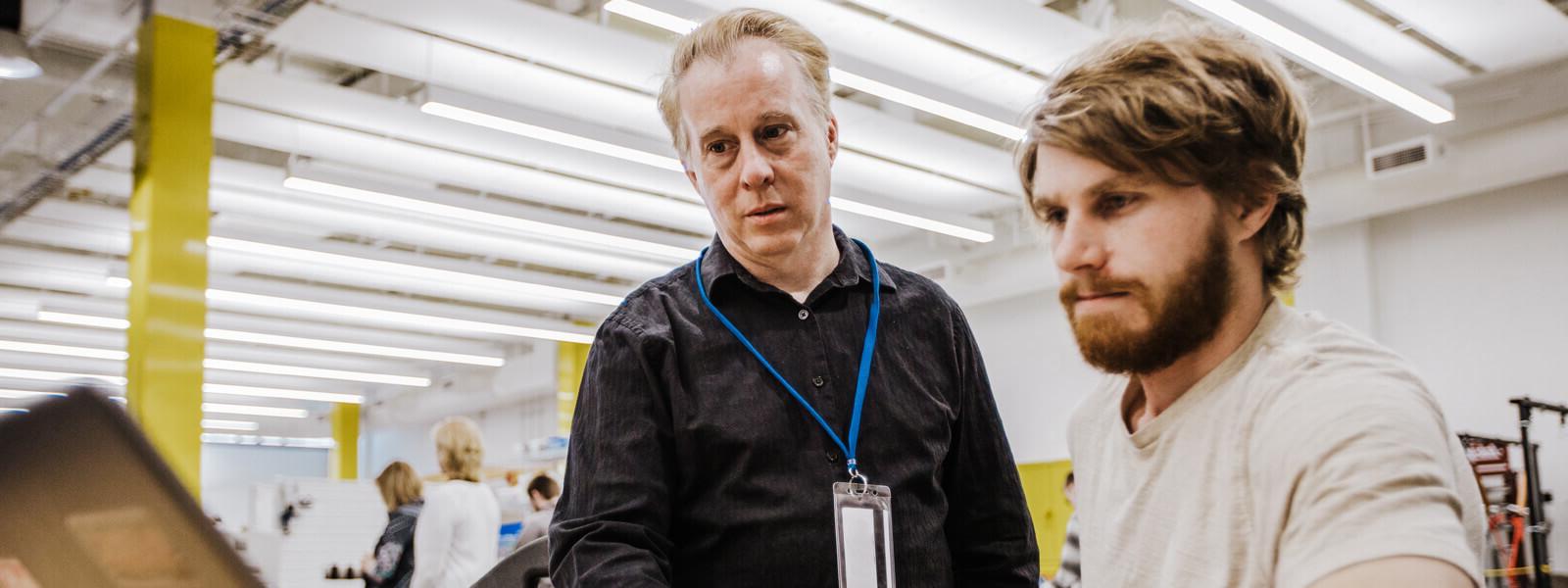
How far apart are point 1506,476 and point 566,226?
21.1 feet

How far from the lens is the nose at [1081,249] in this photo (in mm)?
970

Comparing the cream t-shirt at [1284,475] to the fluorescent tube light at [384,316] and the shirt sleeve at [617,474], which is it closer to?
the shirt sleeve at [617,474]

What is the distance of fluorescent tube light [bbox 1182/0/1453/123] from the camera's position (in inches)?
212

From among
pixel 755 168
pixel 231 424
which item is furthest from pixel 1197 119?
pixel 231 424

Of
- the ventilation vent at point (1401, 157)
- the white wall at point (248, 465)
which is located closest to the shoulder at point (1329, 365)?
the ventilation vent at point (1401, 157)

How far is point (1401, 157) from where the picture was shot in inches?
321

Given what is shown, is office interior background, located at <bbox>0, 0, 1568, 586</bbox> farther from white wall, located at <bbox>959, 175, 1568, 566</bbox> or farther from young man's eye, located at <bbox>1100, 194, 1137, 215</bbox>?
young man's eye, located at <bbox>1100, 194, 1137, 215</bbox>

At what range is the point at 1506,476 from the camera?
753cm

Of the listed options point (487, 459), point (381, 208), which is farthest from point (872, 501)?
point (487, 459)

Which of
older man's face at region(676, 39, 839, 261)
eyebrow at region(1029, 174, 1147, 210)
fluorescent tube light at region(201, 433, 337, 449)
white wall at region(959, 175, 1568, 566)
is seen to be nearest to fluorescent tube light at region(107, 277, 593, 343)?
white wall at region(959, 175, 1568, 566)

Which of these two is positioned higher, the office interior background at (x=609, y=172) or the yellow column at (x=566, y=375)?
the office interior background at (x=609, y=172)

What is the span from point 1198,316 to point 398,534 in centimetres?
423

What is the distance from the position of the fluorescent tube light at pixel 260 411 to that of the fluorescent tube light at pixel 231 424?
3.21ft

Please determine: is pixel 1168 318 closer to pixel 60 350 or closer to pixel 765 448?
pixel 765 448
